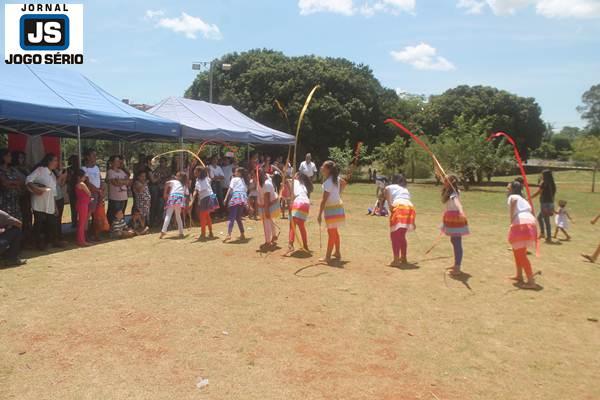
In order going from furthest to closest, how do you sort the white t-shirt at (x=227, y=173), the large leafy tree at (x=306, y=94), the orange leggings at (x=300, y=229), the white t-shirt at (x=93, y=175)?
1. the large leafy tree at (x=306, y=94)
2. the white t-shirt at (x=227, y=173)
3. the white t-shirt at (x=93, y=175)
4. the orange leggings at (x=300, y=229)

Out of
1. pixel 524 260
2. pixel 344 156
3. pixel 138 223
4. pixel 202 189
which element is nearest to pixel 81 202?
pixel 138 223

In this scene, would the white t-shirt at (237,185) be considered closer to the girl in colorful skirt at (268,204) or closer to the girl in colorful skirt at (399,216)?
the girl in colorful skirt at (268,204)

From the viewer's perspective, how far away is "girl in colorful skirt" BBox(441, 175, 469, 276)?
281 inches

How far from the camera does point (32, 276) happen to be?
675cm

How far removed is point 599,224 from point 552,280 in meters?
8.47

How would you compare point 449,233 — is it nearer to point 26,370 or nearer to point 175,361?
point 175,361

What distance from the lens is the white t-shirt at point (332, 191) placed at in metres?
7.77

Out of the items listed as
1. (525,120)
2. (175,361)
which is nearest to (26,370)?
(175,361)

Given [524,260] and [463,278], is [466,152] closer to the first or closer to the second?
[463,278]

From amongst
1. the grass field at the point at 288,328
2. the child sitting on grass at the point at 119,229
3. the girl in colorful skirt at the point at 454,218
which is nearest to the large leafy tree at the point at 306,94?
the child sitting on grass at the point at 119,229

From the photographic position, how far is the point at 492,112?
39000 mm

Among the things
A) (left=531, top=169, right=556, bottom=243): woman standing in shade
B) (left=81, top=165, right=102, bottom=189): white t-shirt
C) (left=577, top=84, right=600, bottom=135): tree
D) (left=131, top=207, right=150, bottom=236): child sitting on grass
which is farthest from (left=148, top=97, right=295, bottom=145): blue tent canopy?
(left=577, top=84, right=600, bottom=135): tree

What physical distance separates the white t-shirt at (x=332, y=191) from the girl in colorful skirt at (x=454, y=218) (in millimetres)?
1707

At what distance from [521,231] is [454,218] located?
0.96m
